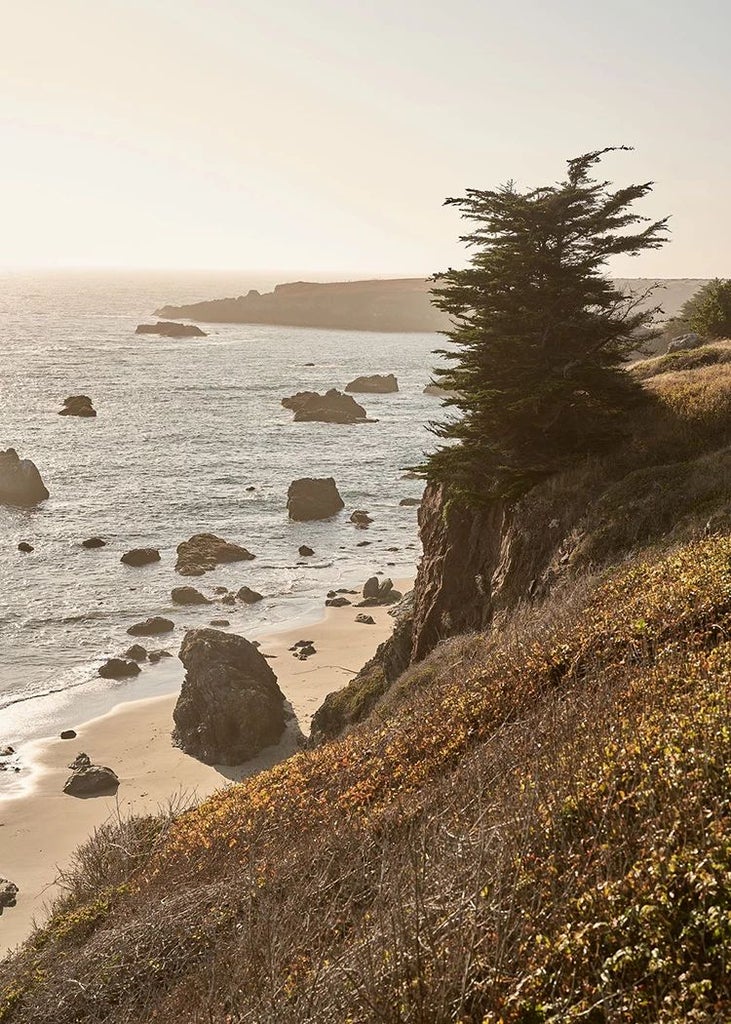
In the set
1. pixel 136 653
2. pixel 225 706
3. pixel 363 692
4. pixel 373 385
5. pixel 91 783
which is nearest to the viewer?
pixel 91 783

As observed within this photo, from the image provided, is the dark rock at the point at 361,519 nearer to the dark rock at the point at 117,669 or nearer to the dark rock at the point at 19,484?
the dark rock at the point at 19,484

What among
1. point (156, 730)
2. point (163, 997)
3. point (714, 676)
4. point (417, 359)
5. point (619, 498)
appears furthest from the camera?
point (417, 359)

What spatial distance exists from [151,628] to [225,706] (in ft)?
40.7

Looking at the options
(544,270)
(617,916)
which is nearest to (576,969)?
(617,916)

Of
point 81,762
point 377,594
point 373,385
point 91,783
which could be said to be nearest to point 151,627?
point 377,594

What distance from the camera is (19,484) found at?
62.4 meters

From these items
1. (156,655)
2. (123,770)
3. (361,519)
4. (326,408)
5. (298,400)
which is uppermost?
(298,400)

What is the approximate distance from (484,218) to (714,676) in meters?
18.7

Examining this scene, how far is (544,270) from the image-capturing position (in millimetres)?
25578

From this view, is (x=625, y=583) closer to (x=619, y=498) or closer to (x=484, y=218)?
(x=619, y=498)

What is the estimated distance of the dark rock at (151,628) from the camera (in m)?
40.7

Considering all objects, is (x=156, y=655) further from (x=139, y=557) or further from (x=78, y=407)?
(x=78, y=407)

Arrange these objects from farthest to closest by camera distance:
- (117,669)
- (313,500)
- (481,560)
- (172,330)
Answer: (172,330) < (313,500) < (117,669) < (481,560)

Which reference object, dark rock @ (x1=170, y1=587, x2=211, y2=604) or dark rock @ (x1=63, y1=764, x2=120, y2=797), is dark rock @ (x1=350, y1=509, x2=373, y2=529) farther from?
dark rock @ (x1=63, y1=764, x2=120, y2=797)
